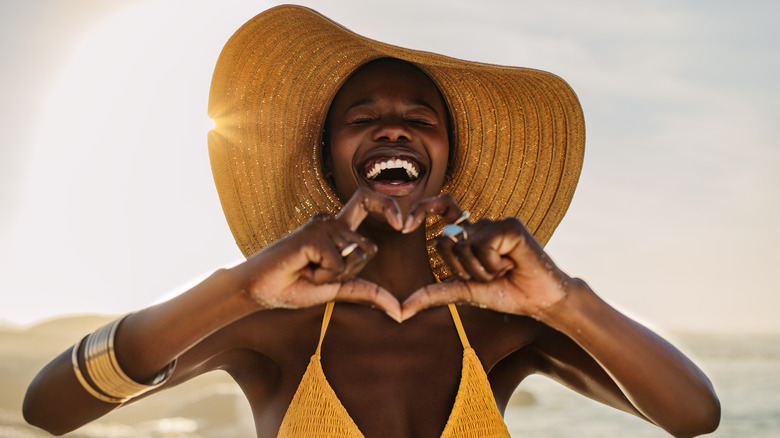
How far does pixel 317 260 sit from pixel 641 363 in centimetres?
97

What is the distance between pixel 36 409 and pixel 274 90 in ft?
5.24

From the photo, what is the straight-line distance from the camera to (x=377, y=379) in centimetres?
227

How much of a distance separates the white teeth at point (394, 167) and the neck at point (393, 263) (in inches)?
9.3

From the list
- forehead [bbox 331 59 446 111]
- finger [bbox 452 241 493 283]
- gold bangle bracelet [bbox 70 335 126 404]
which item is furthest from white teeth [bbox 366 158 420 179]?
gold bangle bracelet [bbox 70 335 126 404]

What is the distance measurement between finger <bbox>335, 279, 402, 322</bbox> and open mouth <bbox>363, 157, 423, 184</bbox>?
0.73 metres

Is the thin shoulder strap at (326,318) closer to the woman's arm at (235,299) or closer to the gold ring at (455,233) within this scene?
the woman's arm at (235,299)

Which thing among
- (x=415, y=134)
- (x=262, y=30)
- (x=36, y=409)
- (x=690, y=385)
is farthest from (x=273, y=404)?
(x=262, y=30)

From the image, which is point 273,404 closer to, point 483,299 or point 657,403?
point 483,299

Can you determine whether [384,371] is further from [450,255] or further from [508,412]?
[508,412]

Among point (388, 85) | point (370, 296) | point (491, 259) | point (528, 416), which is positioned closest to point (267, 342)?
point (370, 296)

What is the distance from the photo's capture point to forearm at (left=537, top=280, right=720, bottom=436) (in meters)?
1.76

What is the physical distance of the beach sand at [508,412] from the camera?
11.0 meters

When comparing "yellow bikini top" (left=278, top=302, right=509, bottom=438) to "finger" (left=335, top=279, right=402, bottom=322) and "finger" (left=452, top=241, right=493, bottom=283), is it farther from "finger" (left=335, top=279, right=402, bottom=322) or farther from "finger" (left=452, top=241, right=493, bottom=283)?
"finger" (left=452, top=241, right=493, bottom=283)

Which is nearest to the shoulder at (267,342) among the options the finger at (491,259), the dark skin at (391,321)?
the dark skin at (391,321)
